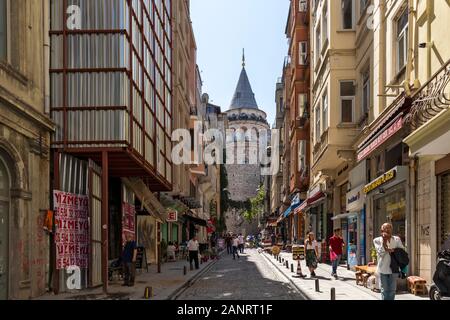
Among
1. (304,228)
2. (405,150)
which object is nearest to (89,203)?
(405,150)

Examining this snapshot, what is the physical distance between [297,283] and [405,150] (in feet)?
17.5

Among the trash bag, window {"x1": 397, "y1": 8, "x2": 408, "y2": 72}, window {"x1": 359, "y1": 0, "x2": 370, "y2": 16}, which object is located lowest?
the trash bag

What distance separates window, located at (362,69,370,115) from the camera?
20719mm

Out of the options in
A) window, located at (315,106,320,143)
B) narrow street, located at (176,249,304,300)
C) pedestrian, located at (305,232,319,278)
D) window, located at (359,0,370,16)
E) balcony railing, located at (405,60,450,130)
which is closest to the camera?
balcony railing, located at (405,60,450,130)

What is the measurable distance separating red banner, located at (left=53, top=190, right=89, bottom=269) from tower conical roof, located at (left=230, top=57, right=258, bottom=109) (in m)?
106

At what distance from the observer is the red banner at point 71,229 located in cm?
1590

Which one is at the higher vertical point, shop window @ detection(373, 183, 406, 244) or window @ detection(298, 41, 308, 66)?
window @ detection(298, 41, 308, 66)

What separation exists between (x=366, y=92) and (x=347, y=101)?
1.38m

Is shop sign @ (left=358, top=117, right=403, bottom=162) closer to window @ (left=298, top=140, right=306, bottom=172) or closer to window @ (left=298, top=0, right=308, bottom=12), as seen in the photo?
window @ (left=298, top=140, right=306, bottom=172)

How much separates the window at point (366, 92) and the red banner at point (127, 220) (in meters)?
9.94

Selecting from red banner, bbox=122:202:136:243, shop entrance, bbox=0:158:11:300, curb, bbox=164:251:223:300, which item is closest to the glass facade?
shop entrance, bbox=0:158:11:300

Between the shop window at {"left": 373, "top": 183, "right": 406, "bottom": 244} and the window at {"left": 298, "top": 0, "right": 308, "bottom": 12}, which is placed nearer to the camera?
the shop window at {"left": 373, "top": 183, "right": 406, "bottom": 244}

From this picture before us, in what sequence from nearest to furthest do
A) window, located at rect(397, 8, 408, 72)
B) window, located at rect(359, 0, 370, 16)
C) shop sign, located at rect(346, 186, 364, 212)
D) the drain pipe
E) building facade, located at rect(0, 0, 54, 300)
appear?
building facade, located at rect(0, 0, 54, 300) < the drain pipe < window, located at rect(397, 8, 408, 72) < window, located at rect(359, 0, 370, 16) < shop sign, located at rect(346, 186, 364, 212)
